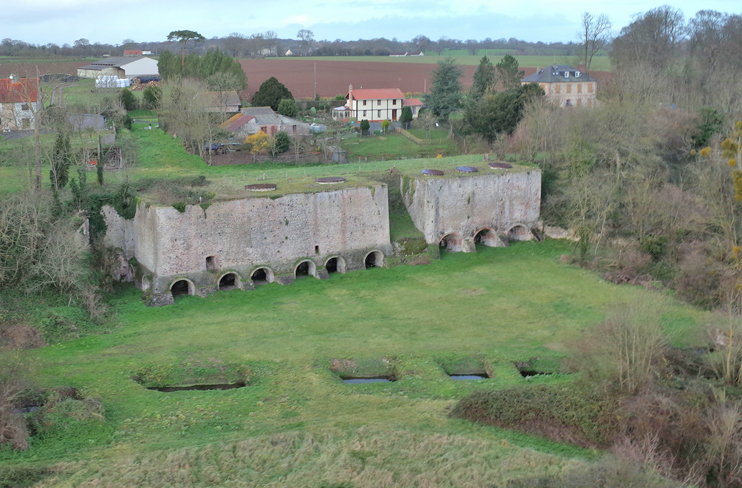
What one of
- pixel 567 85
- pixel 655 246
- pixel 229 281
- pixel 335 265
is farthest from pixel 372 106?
pixel 655 246

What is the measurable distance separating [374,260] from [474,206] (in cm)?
611

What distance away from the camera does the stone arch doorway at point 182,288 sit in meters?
32.4

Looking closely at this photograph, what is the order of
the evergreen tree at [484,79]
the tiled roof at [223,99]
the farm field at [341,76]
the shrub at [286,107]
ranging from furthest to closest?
the farm field at [341,76]
the evergreen tree at [484,79]
the shrub at [286,107]
the tiled roof at [223,99]

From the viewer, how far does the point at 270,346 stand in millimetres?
26969

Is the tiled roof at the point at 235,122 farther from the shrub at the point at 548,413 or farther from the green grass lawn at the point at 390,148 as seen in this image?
the shrub at the point at 548,413

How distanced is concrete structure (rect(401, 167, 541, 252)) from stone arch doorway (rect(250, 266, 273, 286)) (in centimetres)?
846

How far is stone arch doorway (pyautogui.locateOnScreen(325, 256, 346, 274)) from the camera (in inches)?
1407

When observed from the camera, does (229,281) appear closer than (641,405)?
No

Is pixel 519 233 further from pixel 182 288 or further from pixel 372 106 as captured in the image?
pixel 372 106

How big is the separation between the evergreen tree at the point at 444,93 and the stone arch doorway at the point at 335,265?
1065 inches

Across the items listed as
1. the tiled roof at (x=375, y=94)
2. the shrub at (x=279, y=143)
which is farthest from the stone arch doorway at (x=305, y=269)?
the tiled roof at (x=375, y=94)

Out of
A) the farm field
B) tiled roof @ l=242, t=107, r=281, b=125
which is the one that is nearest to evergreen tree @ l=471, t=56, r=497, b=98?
the farm field

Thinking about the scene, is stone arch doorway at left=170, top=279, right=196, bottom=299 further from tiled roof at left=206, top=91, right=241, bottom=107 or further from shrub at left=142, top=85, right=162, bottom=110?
shrub at left=142, top=85, right=162, bottom=110

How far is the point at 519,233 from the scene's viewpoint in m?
41.5
